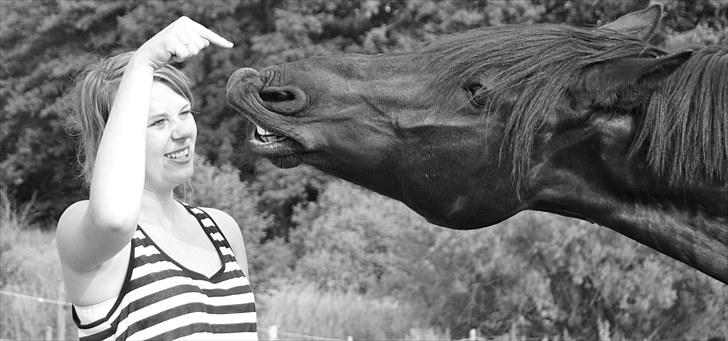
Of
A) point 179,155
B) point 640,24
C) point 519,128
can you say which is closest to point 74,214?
point 179,155

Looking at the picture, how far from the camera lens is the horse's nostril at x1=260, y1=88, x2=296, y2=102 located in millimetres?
2404

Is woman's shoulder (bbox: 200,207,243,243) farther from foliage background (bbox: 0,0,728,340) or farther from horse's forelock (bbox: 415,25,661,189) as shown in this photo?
horse's forelock (bbox: 415,25,661,189)

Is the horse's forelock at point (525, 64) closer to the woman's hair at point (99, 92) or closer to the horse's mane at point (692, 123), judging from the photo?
the horse's mane at point (692, 123)

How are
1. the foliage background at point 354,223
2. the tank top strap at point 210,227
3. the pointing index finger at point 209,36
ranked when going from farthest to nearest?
the foliage background at point 354,223, the tank top strap at point 210,227, the pointing index finger at point 209,36

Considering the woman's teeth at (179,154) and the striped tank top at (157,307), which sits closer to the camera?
the striped tank top at (157,307)

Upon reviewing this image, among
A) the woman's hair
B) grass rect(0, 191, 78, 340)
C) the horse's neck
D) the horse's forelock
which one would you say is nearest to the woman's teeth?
the woman's hair

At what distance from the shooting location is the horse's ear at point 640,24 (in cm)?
262

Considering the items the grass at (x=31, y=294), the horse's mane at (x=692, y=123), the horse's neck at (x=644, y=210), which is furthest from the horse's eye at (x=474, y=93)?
the grass at (x=31, y=294)

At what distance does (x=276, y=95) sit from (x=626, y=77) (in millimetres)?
Result: 758

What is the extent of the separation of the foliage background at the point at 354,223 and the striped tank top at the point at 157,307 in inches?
20.6

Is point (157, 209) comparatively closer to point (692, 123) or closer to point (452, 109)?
point (452, 109)

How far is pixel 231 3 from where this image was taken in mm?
17922

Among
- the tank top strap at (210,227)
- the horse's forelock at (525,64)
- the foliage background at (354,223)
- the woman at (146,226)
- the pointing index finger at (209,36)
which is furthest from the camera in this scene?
the foliage background at (354,223)

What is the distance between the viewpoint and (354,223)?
11.9 m
